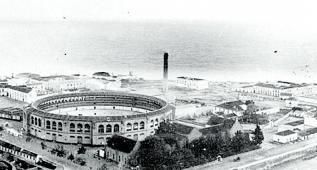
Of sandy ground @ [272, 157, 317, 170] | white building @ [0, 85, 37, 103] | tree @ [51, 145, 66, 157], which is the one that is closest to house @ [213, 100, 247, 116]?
sandy ground @ [272, 157, 317, 170]

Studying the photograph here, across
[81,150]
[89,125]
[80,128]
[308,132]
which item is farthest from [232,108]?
[81,150]

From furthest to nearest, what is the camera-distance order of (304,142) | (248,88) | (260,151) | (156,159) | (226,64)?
1. (226,64)
2. (248,88)
3. (304,142)
4. (260,151)
5. (156,159)

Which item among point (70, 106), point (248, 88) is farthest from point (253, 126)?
point (248, 88)

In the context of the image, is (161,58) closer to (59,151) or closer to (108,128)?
(108,128)

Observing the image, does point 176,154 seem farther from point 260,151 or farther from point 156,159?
point 260,151

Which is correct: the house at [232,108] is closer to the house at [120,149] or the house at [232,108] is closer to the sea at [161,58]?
the house at [120,149]

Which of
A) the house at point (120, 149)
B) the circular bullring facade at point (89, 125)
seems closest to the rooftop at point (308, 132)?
the circular bullring facade at point (89, 125)

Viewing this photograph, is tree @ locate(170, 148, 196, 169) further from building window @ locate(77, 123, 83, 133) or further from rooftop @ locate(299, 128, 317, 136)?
rooftop @ locate(299, 128, 317, 136)
